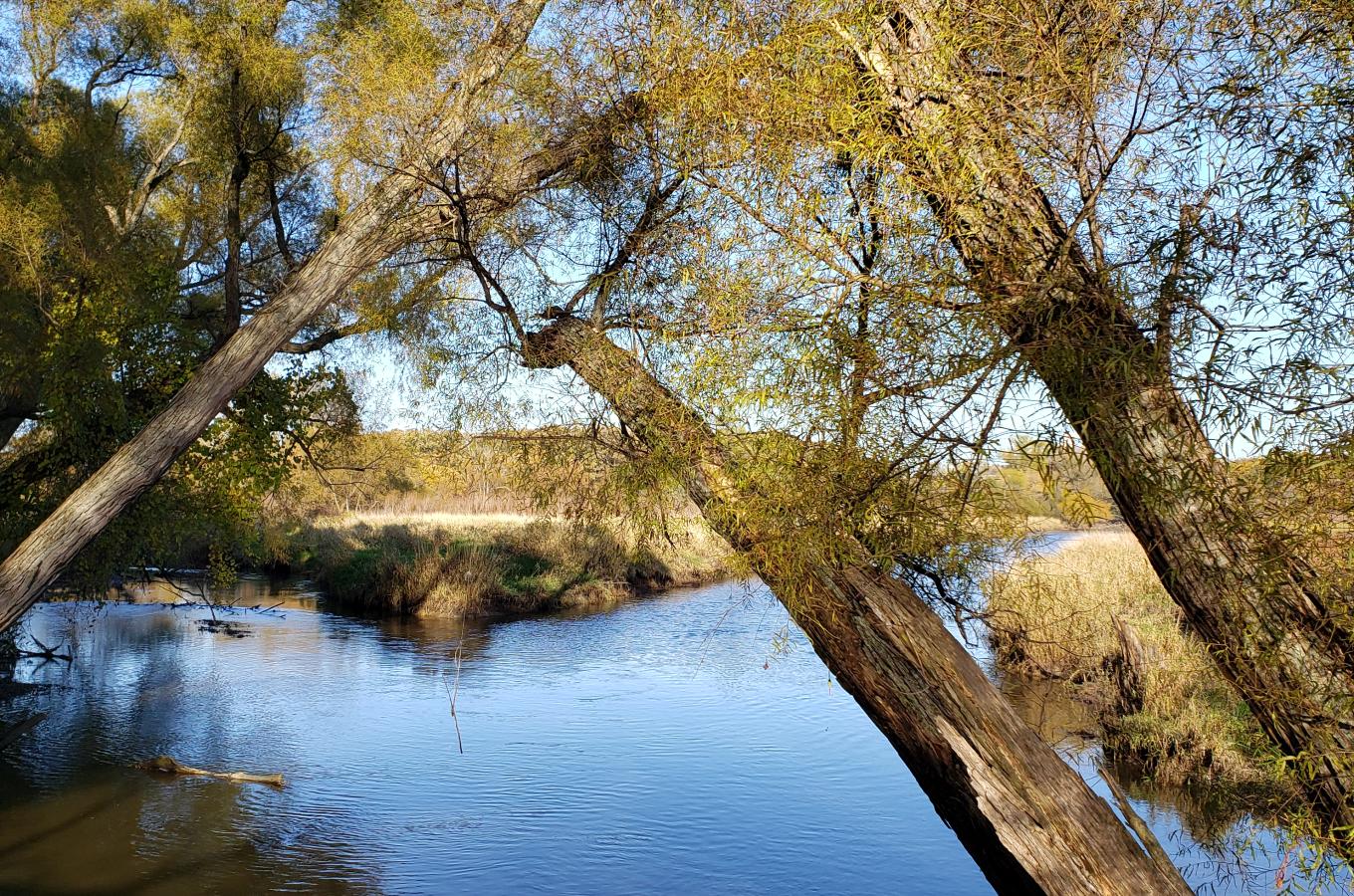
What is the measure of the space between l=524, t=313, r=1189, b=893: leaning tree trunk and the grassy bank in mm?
11755

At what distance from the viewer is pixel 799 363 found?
3.22 m

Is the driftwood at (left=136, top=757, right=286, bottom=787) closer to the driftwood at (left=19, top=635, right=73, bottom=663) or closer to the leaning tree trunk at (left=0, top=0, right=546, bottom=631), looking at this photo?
the leaning tree trunk at (left=0, top=0, right=546, bottom=631)

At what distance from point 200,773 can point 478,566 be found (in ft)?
29.8

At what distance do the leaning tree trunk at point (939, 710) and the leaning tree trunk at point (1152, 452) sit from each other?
684mm

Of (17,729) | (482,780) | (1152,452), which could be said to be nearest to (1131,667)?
(482,780)

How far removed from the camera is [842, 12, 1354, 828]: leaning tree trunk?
2.88 m

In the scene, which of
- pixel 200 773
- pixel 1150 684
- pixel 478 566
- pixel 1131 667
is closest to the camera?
pixel 200 773

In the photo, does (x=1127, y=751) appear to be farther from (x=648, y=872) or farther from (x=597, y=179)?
(x=597, y=179)

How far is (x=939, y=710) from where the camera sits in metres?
3.57

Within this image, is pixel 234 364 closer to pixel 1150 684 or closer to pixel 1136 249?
pixel 1136 249

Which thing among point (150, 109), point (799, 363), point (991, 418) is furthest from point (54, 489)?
point (991, 418)

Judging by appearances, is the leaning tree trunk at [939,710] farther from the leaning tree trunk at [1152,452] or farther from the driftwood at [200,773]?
the driftwood at [200,773]

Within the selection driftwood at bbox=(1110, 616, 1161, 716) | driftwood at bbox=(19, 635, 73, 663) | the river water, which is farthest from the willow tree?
driftwood at bbox=(19, 635, 73, 663)

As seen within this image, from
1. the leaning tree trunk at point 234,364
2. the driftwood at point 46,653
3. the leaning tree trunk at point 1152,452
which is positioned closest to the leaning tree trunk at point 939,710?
the leaning tree trunk at point 1152,452
